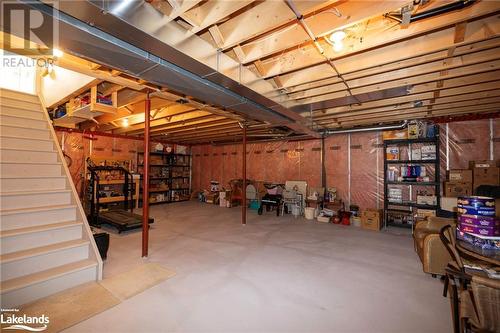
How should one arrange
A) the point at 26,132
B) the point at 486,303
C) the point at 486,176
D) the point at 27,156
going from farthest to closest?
the point at 486,176, the point at 26,132, the point at 27,156, the point at 486,303

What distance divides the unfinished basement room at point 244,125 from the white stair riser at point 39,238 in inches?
0.4

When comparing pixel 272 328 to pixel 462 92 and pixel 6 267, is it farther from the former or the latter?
pixel 462 92

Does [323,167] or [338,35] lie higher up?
[338,35]

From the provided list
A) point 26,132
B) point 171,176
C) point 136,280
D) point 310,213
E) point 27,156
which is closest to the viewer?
point 136,280

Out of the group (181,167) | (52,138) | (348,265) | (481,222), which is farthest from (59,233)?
(181,167)

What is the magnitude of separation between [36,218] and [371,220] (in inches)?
236

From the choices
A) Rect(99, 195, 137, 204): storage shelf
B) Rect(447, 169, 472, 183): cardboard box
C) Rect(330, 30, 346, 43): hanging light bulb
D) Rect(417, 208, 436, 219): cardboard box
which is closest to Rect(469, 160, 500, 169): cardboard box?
Rect(447, 169, 472, 183): cardboard box

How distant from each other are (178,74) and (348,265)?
3250 mm

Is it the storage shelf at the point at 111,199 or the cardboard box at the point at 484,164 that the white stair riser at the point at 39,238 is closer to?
the storage shelf at the point at 111,199

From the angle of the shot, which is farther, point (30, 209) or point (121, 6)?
point (30, 209)

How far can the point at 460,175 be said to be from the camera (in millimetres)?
4410

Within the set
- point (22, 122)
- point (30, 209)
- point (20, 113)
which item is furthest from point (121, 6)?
point (20, 113)

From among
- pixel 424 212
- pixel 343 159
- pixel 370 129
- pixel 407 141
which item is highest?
pixel 370 129

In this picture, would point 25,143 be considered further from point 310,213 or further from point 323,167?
point 323,167
